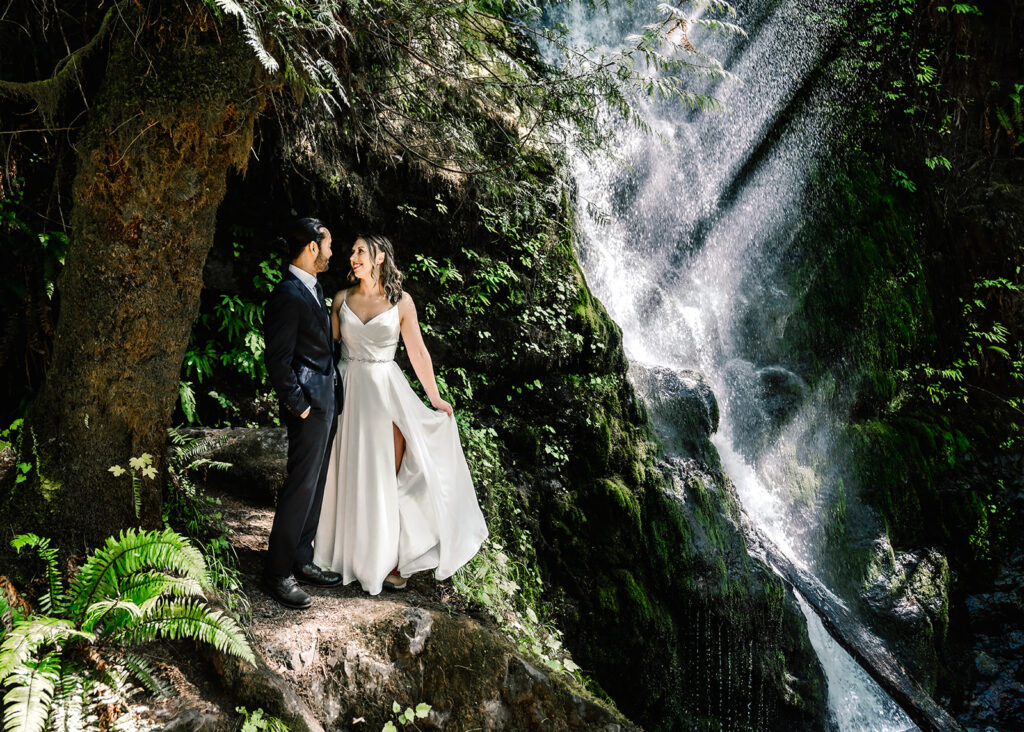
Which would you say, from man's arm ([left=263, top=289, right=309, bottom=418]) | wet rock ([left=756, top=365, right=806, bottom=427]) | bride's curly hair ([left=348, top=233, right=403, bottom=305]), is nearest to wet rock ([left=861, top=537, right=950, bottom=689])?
wet rock ([left=756, top=365, right=806, bottom=427])

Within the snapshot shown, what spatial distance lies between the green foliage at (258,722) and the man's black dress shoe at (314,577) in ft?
4.32

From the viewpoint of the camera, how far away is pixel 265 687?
2947 mm

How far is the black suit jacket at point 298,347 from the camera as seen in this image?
3689mm

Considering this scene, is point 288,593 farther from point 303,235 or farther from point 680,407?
point 680,407

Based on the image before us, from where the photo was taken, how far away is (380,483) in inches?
168

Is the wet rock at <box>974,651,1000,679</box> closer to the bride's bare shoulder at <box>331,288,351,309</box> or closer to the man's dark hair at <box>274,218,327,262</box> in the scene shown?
the bride's bare shoulder at <box>331,288,351,309</box>

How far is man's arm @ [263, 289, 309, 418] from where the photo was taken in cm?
368

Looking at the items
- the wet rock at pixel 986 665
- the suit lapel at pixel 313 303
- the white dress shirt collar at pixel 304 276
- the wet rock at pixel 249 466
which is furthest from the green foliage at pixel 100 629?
the wet rock at pixel 986 665

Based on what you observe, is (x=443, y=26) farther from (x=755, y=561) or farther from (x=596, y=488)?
(x=755, y=561)

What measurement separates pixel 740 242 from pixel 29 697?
42.1ft

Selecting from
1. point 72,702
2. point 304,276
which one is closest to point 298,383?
point 304,276

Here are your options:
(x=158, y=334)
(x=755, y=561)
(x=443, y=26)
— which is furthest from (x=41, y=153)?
(x=755, y=561)

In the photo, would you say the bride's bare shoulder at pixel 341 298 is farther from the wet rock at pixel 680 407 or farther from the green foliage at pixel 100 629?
the wet rock at pixel 680 407

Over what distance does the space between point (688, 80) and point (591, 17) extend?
2.41 meters
